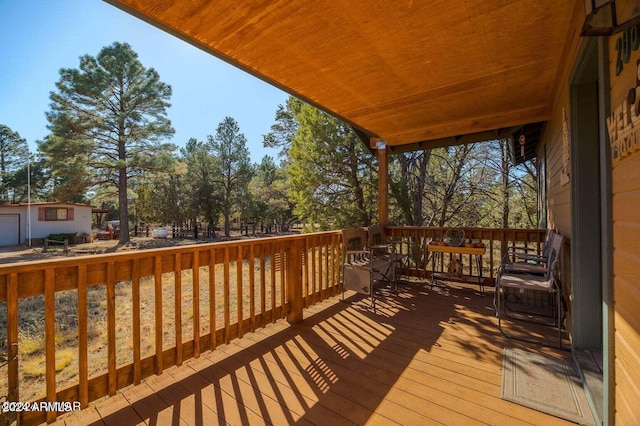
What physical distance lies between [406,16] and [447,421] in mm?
2680

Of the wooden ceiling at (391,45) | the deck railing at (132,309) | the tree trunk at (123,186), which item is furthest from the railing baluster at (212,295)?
the tree trunk at (123,186)

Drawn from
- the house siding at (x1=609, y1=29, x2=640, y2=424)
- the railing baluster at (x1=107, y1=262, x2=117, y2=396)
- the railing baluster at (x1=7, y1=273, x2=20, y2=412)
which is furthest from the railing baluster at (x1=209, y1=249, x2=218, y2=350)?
the house siding at (x1=609, y1=29, x2=640, y2=424)

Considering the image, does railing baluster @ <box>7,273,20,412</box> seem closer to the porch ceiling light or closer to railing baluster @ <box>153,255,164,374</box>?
railing baluster @ <box>153,255,164,374</box>

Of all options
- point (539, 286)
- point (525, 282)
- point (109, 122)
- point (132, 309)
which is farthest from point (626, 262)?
point (109, 122)

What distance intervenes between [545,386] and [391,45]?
282 cm

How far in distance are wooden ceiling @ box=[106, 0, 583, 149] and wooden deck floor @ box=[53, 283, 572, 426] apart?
2620mm

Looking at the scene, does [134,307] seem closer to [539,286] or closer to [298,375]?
[298,375]

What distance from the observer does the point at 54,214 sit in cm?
1698

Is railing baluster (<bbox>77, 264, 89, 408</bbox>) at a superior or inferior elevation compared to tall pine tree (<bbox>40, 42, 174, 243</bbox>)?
inferior

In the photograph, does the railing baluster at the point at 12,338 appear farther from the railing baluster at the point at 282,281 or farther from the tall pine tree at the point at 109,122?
the tall pine tree at the point at 109,122

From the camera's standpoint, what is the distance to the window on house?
16.6 m

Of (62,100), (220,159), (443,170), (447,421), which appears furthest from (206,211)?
(447,421)

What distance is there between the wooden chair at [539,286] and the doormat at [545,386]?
39 centimetres

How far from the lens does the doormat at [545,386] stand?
168 centimetres
